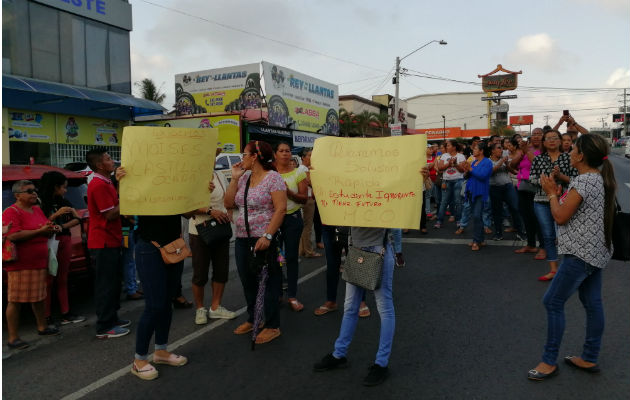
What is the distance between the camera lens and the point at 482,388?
10.8ft

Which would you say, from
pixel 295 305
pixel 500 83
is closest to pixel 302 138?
pixel 295 305

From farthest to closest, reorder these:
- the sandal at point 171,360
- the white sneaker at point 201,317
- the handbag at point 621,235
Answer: the white sneaker at point 201,317
the sandal at point 171,360
the handbag at point 621,235

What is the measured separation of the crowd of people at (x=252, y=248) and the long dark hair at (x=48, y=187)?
1 cm

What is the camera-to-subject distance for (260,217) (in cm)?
420

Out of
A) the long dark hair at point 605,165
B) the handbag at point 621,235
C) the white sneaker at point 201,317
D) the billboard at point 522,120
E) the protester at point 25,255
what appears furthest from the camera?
the billboard at point 522,120

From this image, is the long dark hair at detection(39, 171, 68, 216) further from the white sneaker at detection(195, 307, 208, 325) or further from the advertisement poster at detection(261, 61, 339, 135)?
the advertisement poster at detection(261, 61, 339, 135)

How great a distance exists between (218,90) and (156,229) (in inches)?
859

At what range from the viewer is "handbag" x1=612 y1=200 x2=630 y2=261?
3434 mm

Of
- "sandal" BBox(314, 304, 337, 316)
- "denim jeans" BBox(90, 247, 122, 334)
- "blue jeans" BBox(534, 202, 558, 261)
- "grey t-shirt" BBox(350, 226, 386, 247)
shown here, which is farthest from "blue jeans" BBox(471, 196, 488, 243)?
"denim jeans" BBox(90, 247, 122, 334)

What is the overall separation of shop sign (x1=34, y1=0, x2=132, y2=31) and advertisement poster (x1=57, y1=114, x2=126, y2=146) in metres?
4.12

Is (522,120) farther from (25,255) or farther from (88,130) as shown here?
(25,255)

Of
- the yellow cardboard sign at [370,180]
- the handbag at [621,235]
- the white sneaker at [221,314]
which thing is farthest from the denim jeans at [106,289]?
the handbag at [621,235]

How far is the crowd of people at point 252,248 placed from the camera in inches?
133

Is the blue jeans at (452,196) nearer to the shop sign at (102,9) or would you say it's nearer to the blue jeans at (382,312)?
the blue jeans at (382,312)
